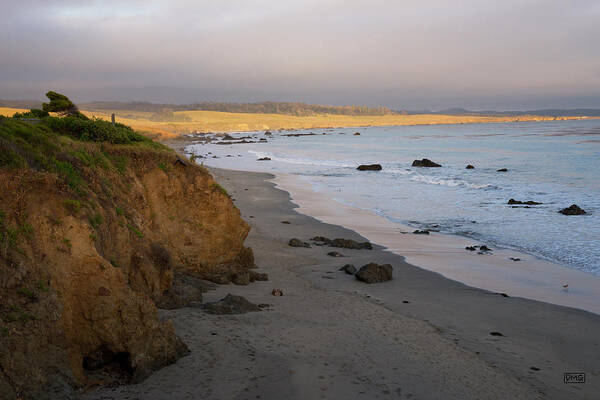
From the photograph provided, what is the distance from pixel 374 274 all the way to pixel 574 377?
14.2ft

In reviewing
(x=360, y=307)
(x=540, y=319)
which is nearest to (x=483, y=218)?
(x=540, y=319)

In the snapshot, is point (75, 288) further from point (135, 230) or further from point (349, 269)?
point (349, 269)

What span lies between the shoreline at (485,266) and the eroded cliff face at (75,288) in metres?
6.72

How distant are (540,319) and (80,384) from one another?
7.02 m

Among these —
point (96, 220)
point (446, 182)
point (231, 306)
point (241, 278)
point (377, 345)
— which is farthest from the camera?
point (446, 182)

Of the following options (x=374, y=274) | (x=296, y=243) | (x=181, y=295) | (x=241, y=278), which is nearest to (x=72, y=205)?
(x=181, y=295)

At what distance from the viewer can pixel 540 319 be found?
775cm

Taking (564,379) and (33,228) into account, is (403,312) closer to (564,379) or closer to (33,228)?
(564,379)

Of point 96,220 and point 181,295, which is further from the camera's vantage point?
point 181,295

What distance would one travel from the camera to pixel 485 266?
1111 cm

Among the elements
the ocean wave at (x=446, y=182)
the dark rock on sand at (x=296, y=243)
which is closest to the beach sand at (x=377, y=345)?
the dark rock on sand at (x=296, y=243)

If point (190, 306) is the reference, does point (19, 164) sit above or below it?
above

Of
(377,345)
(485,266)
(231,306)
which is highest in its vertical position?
(231,306)

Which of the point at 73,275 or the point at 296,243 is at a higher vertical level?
the point at 73,275
